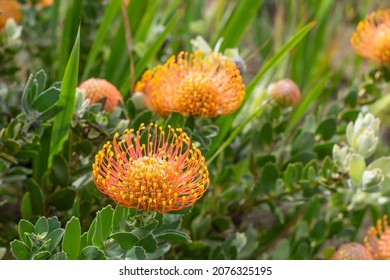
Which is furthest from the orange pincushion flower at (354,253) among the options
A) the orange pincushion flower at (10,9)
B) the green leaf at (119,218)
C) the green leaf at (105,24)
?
the orange pincushion flower at (10,9)

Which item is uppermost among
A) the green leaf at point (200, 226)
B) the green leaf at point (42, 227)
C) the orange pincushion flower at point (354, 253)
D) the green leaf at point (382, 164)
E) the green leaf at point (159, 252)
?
the green leaf at point (382, 164)

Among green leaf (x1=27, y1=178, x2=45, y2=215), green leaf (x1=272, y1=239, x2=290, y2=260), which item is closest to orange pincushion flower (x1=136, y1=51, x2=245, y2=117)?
green leaf (x1=27, y1=178, x2=45, y2=215)

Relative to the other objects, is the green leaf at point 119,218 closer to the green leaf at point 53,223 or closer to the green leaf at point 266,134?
the green leaf at point 53,223

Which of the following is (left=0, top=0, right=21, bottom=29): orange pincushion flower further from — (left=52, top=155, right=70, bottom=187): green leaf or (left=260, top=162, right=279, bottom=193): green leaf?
(left=260, top=162, right=279, bottom=193): green leaf

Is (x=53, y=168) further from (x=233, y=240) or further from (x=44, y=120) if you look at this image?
(x=233, y=240)

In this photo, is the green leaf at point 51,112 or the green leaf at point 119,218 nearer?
the green leaf at point 119,218

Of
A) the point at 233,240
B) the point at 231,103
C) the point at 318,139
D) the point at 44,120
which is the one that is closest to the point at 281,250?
the point at 233,240
